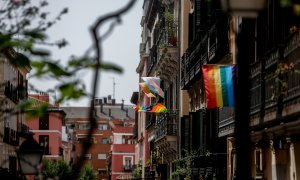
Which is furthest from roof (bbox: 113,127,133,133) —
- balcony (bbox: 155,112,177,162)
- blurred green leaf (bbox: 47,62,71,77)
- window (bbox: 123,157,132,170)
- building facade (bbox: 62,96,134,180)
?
blurred green leaf (bbox: 47,62,71,77)

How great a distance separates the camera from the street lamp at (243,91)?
5535 millimetres

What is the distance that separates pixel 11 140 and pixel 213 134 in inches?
1295

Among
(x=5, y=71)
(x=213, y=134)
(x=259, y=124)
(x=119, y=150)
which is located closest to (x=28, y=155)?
(x=259, y=124)

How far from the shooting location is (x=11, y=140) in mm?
54000

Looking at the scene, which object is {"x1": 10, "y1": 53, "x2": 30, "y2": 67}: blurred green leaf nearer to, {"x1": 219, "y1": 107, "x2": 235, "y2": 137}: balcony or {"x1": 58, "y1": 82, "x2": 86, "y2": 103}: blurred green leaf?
{"x1": 58, "y1": 82, "x2": 86, "y2": 103}: blurred green leaf

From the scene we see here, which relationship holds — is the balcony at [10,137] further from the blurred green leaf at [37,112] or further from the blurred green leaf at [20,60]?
the blurred green leaf at [20,60]

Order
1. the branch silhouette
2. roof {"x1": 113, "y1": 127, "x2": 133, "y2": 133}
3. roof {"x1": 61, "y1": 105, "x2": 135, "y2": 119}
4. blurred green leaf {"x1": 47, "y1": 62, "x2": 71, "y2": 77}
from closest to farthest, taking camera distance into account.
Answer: the branch silhouette < blurred green leaf {"x1": 47, "y1": 62, "x2": 71, "y2": 77} < roof {"x1": 113, "y1": 127, "x2": 133, "y2": 133} < roof {"x1": 61, "y1": 105, "x2": 135, "y2": 119}

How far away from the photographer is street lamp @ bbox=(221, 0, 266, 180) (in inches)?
218

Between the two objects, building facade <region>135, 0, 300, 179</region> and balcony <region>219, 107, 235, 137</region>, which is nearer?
building facade <region>135, 0, 300, 179</region>

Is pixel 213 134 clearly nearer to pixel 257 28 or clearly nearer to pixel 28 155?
pixel 257 28

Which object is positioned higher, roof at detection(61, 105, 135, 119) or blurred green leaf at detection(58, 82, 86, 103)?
roof at detection(61, 105, 135, 119)

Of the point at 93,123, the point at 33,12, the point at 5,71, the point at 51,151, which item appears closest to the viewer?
the point at 93,123

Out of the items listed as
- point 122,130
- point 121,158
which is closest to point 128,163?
point 121,158

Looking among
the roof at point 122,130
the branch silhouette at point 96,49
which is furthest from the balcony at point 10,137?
the branch silhouette at point 96,49
